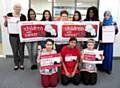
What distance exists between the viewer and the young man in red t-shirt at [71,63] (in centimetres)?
380

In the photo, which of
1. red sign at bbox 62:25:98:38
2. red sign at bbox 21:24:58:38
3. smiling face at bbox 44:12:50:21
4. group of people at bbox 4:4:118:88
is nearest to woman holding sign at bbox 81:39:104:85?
group of people at bbox 4:4:118:88

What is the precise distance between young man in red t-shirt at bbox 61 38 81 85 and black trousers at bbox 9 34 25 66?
991mm

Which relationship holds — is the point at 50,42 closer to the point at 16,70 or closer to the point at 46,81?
the point at 46,81

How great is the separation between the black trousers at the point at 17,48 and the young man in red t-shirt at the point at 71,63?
0.99 meters

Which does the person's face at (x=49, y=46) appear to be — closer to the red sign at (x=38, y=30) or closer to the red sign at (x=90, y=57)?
the red sign at (x=38, y=30)

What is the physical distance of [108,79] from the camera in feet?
13.5

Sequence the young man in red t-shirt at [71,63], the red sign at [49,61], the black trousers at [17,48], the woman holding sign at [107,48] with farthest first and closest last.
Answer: the black trousers at [17,48] → the woman holding sign at [107,48] → the young man in red t-shirt at [71,63] → the red sign at [49,61]

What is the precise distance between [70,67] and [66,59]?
16 centimetres

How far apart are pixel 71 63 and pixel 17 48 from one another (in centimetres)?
121

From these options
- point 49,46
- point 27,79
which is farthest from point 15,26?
point 27,79

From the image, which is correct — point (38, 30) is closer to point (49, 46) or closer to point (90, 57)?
point (49, 46)

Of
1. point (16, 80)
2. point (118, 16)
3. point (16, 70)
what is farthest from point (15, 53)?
point (118, 16)

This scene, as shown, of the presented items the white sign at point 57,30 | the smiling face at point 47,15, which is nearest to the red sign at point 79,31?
the white sign at point 57,30

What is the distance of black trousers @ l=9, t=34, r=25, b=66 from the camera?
4.30 metres
